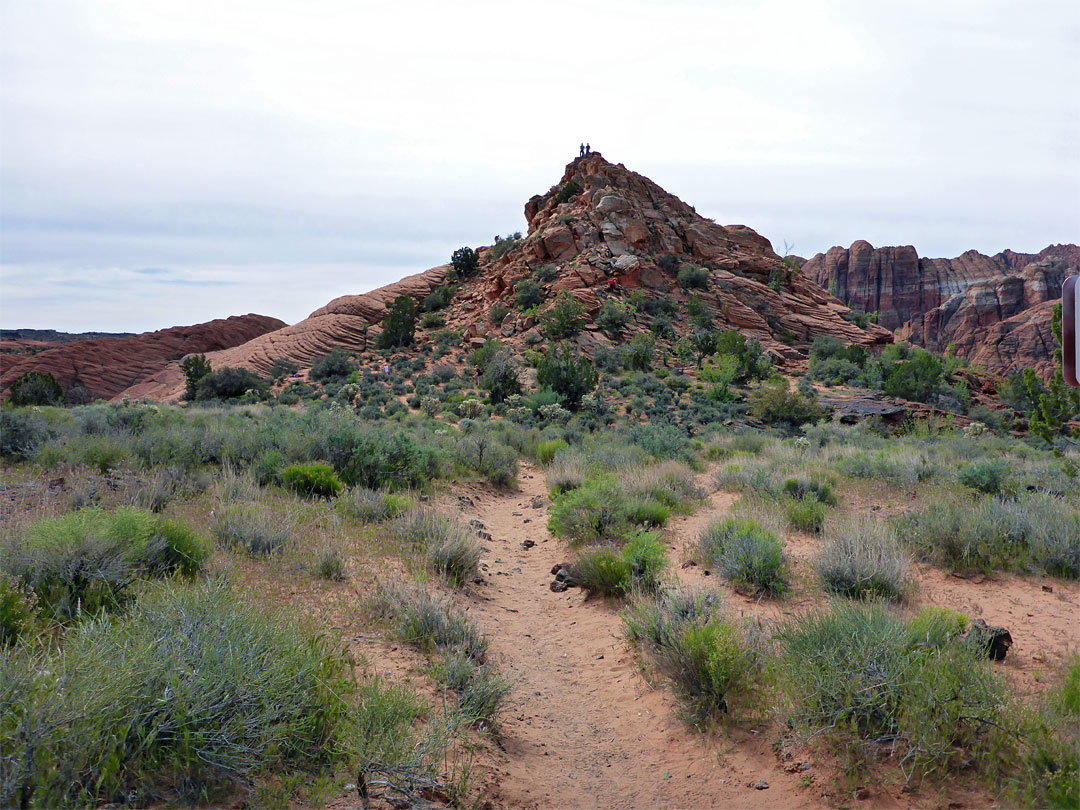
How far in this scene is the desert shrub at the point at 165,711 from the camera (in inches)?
84.7

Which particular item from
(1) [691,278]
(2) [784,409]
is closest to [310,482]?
(2) [784,409]

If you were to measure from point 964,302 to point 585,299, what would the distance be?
72.5 metres

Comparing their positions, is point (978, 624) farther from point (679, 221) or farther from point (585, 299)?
point (679, 221)

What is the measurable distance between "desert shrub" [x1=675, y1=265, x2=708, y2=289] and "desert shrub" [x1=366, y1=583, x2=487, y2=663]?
128ft

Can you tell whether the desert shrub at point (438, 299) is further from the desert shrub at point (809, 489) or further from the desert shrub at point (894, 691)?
the desert shrub at point (894, 691)

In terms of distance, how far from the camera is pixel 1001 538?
19.8 ft

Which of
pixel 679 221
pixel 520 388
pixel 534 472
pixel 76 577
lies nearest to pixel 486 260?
pixel 679 221

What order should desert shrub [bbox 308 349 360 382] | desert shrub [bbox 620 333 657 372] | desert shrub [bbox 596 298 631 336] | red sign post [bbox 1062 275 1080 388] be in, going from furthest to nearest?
desert shrub [bbox 596 298 631 336] → desert shrub [bbox 308 349 360 382] → desert shrub [bbox 620 333 657 372] → red sign post [bbox 1062 275 1080 388]

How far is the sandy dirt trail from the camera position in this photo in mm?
3168

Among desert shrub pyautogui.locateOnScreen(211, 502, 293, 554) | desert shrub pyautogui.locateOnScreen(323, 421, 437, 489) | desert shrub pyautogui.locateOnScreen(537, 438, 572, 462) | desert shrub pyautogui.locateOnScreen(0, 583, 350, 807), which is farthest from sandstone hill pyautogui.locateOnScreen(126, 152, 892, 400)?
desert shrub pyautogui.locateOnScreen(0, 583, 350, 807)

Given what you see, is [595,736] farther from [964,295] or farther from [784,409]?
[964,295]

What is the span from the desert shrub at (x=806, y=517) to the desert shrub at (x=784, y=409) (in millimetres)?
15090

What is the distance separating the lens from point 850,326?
42406 millimetres

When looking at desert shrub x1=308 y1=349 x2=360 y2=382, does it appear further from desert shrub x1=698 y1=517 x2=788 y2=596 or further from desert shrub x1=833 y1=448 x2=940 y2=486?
desert shrub x1=698 y1=517 x2=788 y2=596
